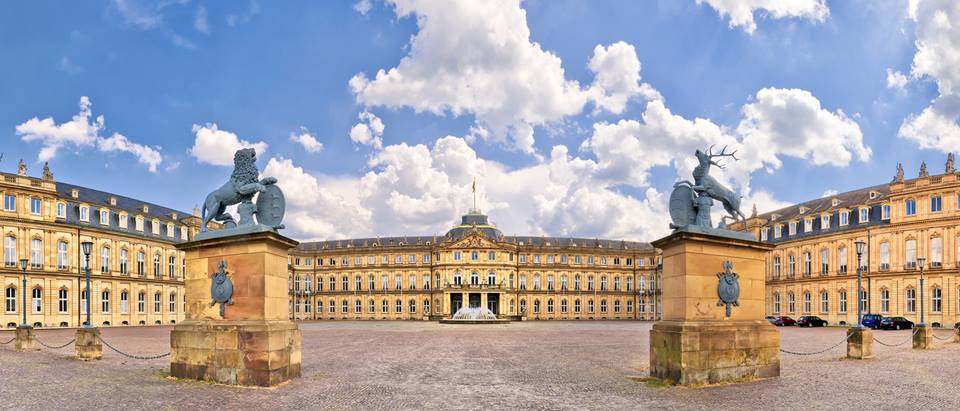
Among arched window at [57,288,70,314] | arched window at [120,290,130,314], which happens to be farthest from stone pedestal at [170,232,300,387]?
arched window at [120,290,130,314]

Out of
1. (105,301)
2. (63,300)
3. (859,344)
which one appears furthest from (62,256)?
(859,344)

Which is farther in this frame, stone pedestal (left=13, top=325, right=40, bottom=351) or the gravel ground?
stone pedestal (left=13, top=325, right=40, bottom=351)

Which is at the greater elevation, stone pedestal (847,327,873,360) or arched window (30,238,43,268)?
arched window (30,238,43,268)

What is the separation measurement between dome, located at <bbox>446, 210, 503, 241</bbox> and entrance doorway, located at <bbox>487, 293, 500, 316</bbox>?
9391 mm

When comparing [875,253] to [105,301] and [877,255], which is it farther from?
[105,301]

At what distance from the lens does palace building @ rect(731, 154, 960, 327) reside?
59.1m

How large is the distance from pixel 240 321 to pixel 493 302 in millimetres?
92259

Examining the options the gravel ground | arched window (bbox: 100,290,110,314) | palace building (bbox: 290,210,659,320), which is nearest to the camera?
the gravel ground

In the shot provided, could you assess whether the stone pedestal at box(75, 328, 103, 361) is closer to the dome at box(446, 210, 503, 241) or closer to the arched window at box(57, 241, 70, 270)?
the arched window at box(57, 241, 70, 270)

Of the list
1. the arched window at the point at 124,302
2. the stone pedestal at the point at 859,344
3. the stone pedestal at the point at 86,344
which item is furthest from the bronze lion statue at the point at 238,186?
the arched window at the point at 124,302

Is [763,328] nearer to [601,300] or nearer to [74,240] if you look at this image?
[74,240]

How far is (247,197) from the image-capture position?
1666 cm

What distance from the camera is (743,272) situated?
1652cm

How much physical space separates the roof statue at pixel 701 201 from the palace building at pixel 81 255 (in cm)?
5916
